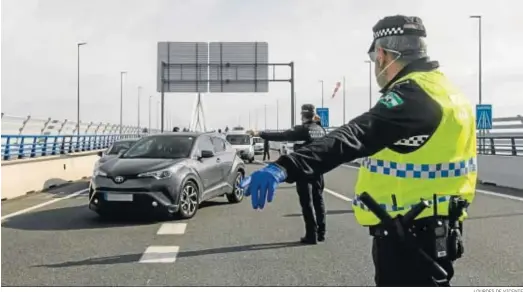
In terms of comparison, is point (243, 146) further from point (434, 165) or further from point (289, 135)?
point (434, 165)

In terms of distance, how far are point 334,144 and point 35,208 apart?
34.9ft

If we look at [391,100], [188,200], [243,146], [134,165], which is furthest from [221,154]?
[243,146]

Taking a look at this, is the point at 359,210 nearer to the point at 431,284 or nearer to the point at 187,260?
the point at 431,284

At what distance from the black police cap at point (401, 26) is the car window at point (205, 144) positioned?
912 centimetres

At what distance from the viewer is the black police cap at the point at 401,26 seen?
2.69 meters

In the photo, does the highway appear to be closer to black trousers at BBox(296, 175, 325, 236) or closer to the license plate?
black trousers at BBox(296, 175, 325, 236)

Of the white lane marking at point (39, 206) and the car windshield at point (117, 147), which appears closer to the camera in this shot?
the white lane marking at point (39, 206)

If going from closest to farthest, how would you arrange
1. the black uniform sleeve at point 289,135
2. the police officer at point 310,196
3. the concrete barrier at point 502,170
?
the black uniform sleeve at point 289,135
the police officer at point 310,196
the concrete barrier at point 502,170

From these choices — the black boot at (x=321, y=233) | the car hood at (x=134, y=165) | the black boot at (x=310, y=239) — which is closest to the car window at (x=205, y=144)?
the car hood at (x=134, y=165)

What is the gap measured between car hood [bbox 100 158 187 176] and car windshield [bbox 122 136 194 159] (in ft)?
1.30

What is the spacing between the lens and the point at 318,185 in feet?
26.3

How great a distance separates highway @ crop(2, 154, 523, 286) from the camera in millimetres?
5734

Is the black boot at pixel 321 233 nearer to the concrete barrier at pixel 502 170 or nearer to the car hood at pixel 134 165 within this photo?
the car hood at pixel 134 165

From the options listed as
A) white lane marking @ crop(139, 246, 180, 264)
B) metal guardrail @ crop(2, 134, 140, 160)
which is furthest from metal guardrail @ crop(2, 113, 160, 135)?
white lane marking @ crop(139, 246, 180, 264)
